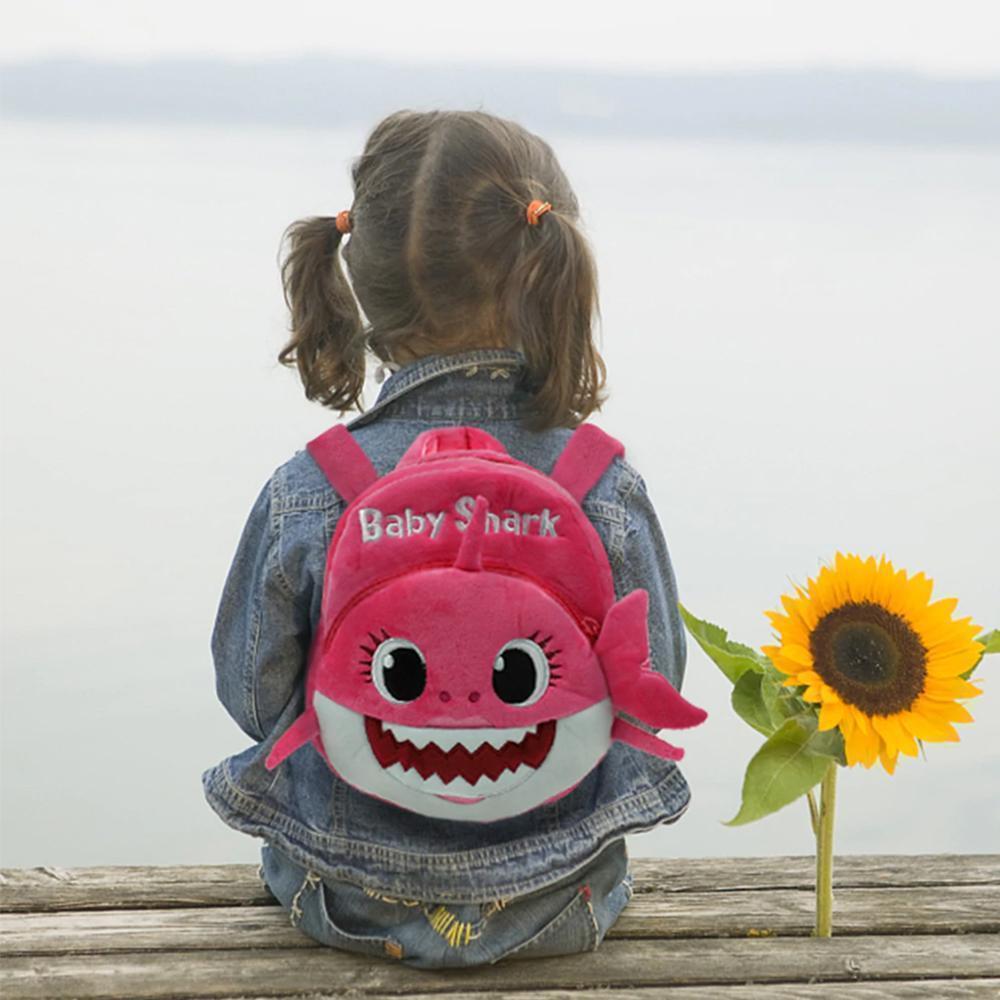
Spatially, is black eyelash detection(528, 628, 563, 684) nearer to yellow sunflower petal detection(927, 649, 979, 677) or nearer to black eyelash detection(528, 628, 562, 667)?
black eyelash detection(528, 628, 562, 667)

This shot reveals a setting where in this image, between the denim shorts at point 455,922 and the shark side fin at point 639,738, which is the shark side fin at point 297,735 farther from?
the shark side fin at point 639,738

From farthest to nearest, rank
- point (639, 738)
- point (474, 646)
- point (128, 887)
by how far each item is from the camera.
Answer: point (128, 887) < point (639, 738) < point (474, 646)

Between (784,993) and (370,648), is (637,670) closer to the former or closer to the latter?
(370,648)

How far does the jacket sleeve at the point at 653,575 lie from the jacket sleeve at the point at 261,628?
12.3 inches

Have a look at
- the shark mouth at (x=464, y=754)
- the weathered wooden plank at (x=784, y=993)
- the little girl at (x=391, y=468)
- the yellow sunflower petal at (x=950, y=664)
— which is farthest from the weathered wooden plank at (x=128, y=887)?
the yellow sunflower petal at (x=950, y=664)

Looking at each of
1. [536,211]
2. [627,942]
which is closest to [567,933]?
[627,942]

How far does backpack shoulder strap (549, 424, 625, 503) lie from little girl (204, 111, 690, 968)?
0.02 metres

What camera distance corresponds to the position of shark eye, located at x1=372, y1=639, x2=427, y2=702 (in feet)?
4.85

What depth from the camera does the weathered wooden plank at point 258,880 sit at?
1.81 meters

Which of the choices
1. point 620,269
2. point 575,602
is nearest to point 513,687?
point 575,602

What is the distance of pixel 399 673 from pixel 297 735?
15 cm

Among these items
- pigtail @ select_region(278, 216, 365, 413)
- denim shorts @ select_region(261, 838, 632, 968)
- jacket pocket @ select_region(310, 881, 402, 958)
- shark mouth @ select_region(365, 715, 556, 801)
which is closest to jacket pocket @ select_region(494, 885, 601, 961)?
denim shorts @ select_region(261, 838, 632, 968)

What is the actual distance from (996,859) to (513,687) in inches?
28.4

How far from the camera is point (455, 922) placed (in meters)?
1.62
